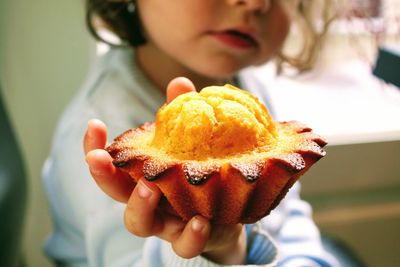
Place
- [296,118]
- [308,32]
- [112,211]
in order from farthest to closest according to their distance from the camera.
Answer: [308,32]
[296,118]
[112,211]

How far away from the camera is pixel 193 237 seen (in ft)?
1.50

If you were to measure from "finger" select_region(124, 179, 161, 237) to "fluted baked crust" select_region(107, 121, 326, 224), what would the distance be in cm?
1

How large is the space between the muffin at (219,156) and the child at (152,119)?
70 millimetres

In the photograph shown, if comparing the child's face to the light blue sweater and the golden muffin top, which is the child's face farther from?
the golden muffin top

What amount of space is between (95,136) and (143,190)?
0.39 ft

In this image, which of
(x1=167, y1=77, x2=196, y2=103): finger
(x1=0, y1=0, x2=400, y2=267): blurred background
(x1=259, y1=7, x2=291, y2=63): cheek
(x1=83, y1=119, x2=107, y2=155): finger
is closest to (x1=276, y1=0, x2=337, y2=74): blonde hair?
(x1=0, y1=0, x2=400, y2=267): blurred background

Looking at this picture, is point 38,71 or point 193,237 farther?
point 38,71

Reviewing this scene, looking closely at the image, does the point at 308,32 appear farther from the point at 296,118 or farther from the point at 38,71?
the point at 38,71

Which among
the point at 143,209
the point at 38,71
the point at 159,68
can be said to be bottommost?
the point at 38,71

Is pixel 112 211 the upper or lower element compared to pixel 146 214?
lower

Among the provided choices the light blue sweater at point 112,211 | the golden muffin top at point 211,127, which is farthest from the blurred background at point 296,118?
the golden muffin top at point 211,127

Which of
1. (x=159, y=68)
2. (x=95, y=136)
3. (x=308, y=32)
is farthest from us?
(x=308, y=32)

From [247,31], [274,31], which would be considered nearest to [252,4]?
[247,31]

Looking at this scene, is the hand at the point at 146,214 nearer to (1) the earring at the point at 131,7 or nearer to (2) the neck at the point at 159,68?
(2) the neck at the point at 159,68
